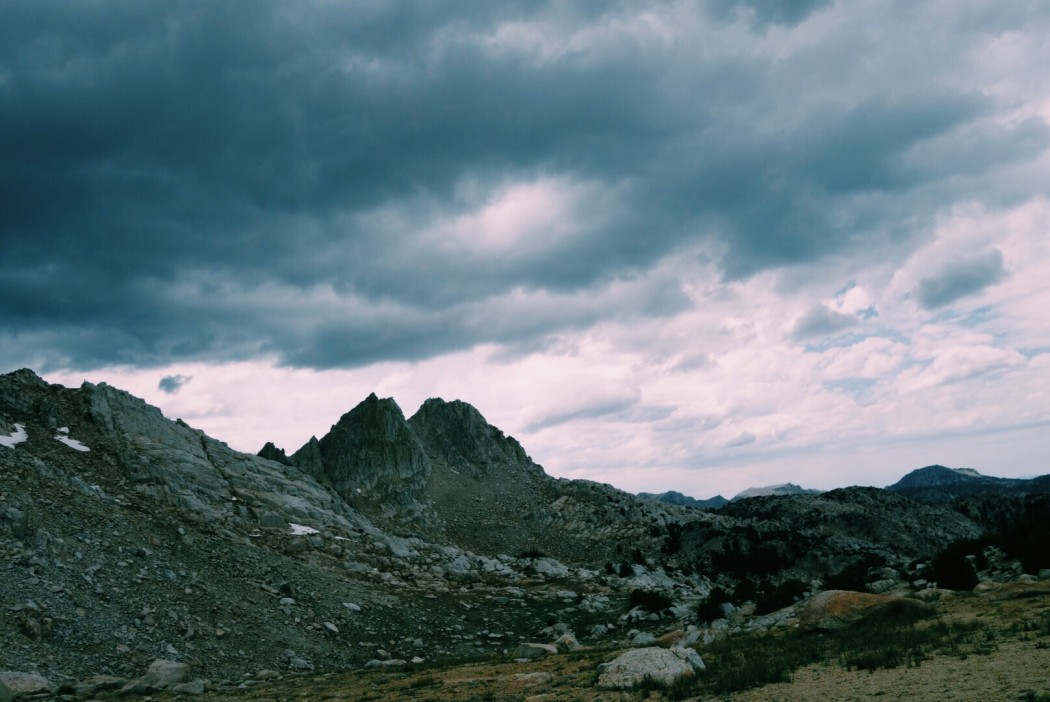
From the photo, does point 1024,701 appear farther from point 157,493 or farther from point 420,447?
point 420,447

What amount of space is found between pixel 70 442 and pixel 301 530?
57.6 ft

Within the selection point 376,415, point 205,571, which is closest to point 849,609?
point 205,571

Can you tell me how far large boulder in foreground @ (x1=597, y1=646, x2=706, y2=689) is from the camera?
17281mm

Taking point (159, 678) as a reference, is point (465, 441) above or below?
above

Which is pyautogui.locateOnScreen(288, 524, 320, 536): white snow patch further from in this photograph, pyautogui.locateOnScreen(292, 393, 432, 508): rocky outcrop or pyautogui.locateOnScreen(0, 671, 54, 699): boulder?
pyautogui.locateOnScreen(292, 393, 432, 508): rocky outcrop

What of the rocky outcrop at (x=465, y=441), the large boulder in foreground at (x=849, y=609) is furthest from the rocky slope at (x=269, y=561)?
the rocky outcrop at (x=465, y=441)

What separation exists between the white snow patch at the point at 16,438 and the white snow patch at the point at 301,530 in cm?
1873

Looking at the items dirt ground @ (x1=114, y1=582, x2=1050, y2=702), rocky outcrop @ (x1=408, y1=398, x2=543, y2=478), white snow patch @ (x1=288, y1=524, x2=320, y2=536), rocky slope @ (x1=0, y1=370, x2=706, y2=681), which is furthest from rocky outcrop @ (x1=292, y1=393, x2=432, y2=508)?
dirt ground @ (x1=114, y1=582, x2=1050, y2=702)

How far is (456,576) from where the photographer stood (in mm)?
49031

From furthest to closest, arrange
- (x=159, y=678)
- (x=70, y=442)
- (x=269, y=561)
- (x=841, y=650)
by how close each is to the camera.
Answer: (x=70, y=442)
(x=269, y=561)
(x=159, y=678)
(x=841, y=650)

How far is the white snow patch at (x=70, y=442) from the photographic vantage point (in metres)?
43.2

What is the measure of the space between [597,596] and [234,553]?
25.7 meters

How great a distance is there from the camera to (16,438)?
39812mm

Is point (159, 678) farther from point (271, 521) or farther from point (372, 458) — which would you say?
point (372, 458)
